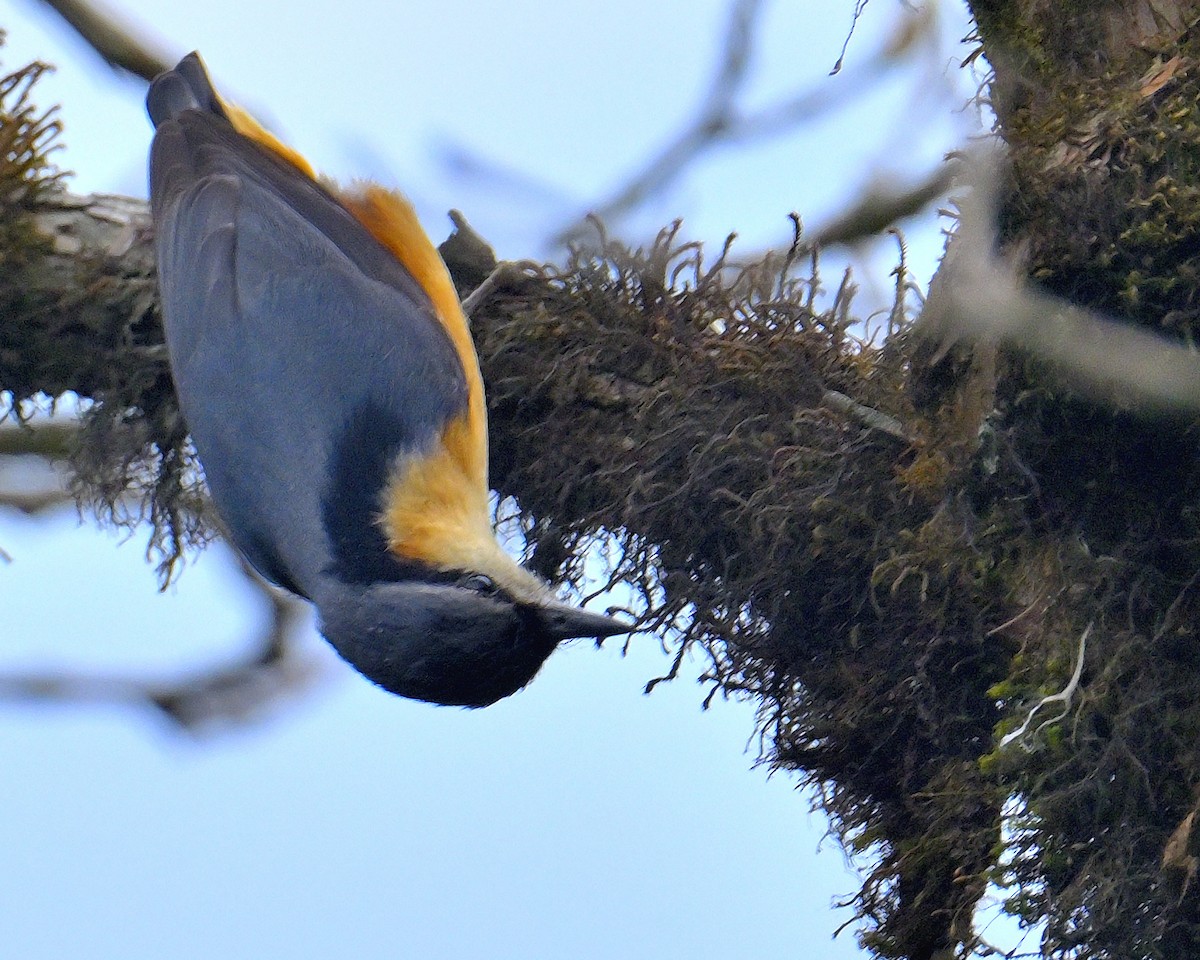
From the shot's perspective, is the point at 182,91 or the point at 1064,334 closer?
the point at 1064,334

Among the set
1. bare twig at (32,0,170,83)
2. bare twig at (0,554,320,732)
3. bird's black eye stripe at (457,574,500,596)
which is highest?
bare twig at (32,0,170,83)

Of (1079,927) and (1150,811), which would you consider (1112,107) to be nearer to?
(1150,811)

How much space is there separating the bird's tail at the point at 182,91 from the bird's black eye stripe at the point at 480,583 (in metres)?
1.53

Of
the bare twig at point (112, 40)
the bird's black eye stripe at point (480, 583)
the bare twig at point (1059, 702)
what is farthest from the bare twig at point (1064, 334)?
the bare twig at point (112, 40)

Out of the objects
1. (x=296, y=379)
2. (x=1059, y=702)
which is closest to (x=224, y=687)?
(x=296, y=379)

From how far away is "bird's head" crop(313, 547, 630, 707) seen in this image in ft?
8.02

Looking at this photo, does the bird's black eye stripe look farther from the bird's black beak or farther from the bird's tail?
the bird's tail

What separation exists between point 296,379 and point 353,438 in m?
0.17

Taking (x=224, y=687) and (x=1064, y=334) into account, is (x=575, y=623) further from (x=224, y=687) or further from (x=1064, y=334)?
(x=224, y=687)

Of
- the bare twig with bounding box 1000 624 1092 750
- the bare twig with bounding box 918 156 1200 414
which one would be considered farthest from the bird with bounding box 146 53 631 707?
the bare twig with bounding box 918 156 1200 414

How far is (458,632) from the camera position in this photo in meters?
2.44

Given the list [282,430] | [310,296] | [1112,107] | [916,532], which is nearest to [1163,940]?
[916,532]

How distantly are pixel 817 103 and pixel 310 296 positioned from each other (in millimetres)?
1250

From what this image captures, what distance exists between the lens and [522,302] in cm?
276
